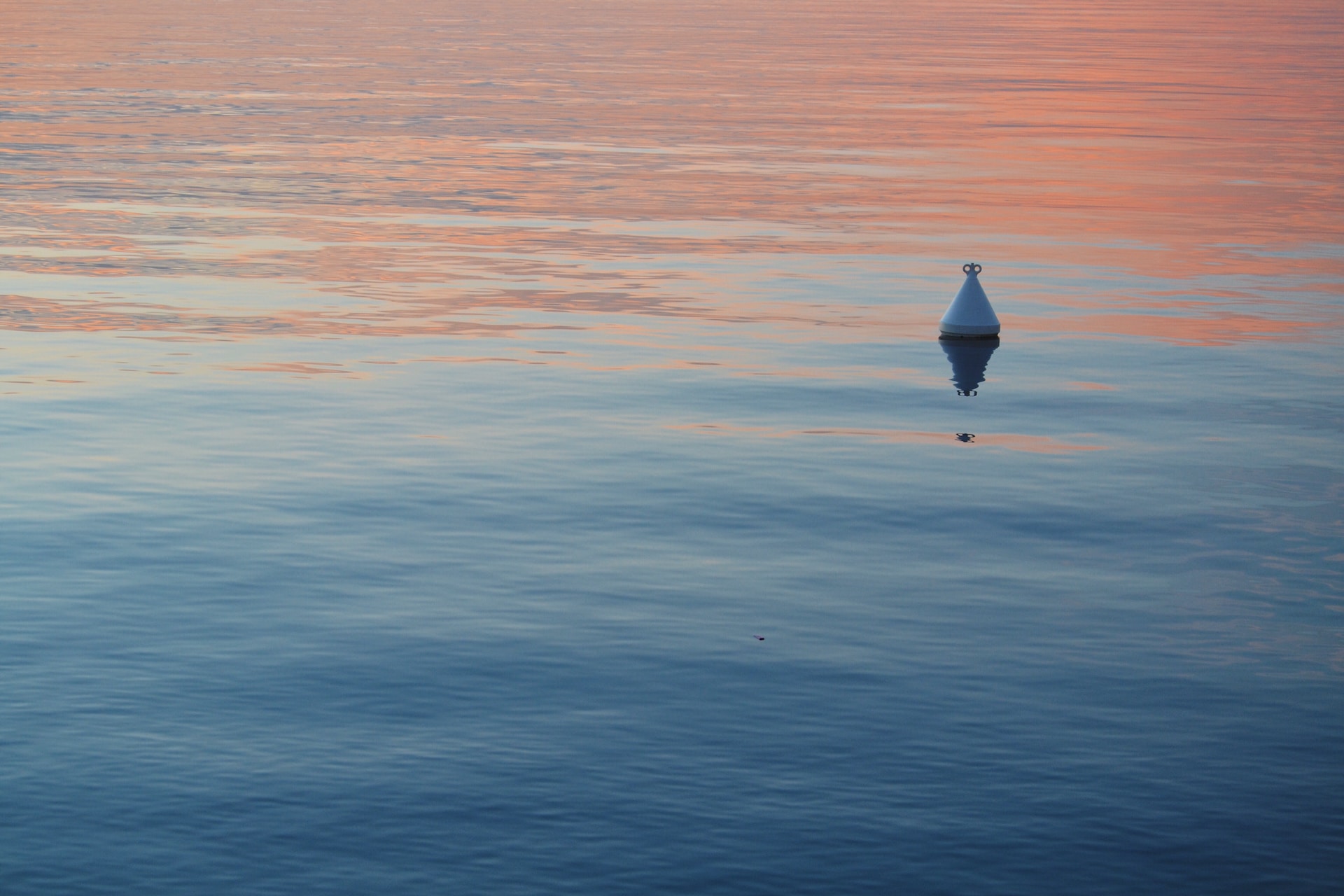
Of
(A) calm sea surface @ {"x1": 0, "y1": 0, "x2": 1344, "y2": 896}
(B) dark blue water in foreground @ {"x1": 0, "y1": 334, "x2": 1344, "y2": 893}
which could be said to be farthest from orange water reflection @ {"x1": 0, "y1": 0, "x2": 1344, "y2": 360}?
(B) dark blue water in foreground @ {"x1": 0, "y1": 334, "x2": 1344, "y2": 893}

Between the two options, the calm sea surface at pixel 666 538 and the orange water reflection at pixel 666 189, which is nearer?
the calm sea surface at pixel 666 538

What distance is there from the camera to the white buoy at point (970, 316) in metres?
20.7

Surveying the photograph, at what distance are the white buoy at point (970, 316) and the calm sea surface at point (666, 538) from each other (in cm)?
53

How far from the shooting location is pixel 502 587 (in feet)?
40.4

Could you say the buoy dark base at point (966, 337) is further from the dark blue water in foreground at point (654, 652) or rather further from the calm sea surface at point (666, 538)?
the dark blue water in foreground at point (654, 652)

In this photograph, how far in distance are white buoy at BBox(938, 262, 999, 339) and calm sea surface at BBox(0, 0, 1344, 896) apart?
0.53 meters

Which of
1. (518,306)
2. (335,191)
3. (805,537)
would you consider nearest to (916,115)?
(335,191)

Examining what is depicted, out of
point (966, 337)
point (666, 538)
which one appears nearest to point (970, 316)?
point (966, 337)

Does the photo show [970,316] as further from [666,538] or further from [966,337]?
[666,538]

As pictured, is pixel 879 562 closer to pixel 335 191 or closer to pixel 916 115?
pixel 335 191

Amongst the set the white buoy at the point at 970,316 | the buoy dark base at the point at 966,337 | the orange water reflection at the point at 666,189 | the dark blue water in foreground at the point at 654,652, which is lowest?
the dark blue water in foreground at the point at 654,652

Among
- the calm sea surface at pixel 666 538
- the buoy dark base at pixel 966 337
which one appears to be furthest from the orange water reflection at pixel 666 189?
the buoy dark base at pixel 966 337

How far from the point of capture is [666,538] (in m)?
13.5

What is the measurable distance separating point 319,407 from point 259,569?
15.6ft
